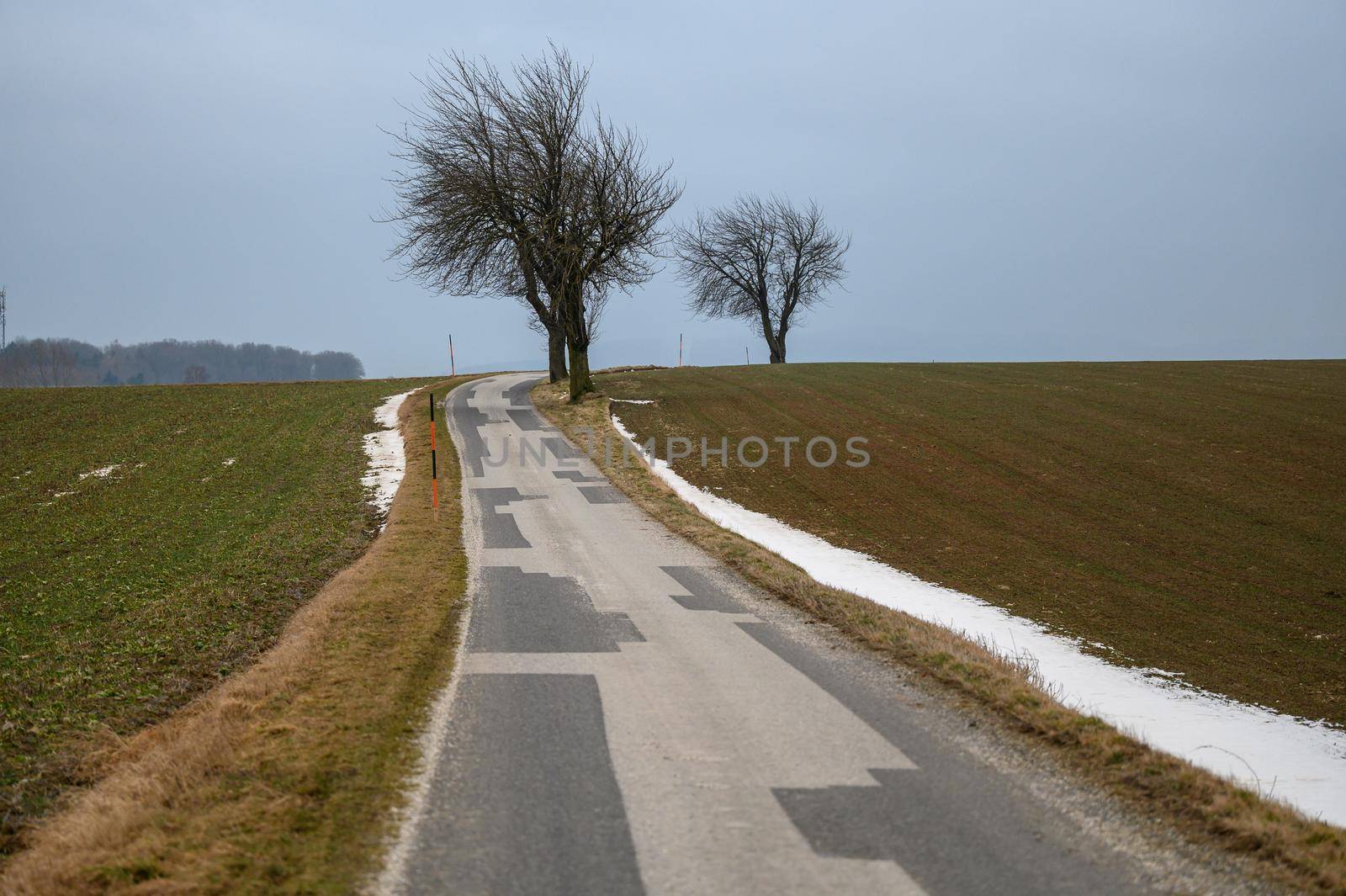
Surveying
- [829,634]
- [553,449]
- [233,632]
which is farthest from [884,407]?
[233,632]

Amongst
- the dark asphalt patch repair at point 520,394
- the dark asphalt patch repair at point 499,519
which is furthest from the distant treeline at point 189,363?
the dark asphalt patch repair at point 499,519

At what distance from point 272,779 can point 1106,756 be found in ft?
17.6

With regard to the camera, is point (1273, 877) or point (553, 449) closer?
point (1273, 877)

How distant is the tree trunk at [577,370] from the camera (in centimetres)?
3142

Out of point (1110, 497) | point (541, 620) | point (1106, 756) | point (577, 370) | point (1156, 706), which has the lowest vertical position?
point (1156, 706)

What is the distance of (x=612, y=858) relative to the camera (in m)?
4.20

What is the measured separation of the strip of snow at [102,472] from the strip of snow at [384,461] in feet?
21.4

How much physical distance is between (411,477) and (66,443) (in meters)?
14.9

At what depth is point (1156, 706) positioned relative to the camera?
9.55m

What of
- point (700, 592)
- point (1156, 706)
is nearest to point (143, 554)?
point (700, 592)

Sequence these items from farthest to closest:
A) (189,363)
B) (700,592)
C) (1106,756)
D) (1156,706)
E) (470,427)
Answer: (189,363) → (470,427) → (700,592) → (1156,706) → (1106,756)

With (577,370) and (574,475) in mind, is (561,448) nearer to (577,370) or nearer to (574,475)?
→ (574,475)

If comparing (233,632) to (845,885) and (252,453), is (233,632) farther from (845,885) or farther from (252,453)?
(252,453)

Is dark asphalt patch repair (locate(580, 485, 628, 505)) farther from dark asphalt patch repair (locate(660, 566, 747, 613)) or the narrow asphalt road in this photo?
the narrow asphalt road
